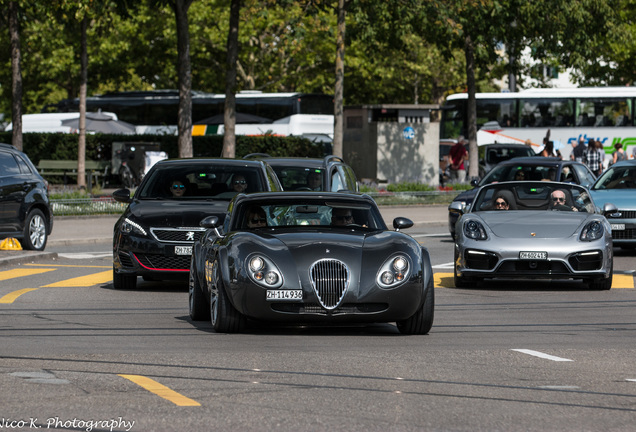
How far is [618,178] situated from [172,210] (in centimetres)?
978

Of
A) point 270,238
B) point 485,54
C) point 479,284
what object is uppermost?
point 485,54

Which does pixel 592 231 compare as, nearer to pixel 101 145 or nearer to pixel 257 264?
pixel 257 264

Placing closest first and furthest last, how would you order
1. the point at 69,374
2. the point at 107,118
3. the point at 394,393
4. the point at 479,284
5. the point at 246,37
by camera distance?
1. the point at 394,393
2. the point at 69,374
3. the point at 479,284
4. the point at 107,118
5. the point at 246,37

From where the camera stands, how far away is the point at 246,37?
60.9 m

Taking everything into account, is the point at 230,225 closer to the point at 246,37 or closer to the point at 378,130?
the point at 378,130

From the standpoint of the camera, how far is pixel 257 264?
10.2m

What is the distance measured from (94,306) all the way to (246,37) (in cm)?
4871

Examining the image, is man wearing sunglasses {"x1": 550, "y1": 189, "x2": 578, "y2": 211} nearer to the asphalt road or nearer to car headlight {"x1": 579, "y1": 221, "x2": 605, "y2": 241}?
car headlight {"x1": 579, "y1": 221, "x2": 605, "y2": 241}

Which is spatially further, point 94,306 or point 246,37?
point 246,37

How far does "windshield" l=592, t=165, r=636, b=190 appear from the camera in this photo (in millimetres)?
21875

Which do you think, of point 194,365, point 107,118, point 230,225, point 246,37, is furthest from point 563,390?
point 246,37

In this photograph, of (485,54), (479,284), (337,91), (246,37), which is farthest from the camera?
(246,37)

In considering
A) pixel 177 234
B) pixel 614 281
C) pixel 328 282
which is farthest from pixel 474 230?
pixel 328 282

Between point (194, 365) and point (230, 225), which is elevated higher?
point (230, 225)
